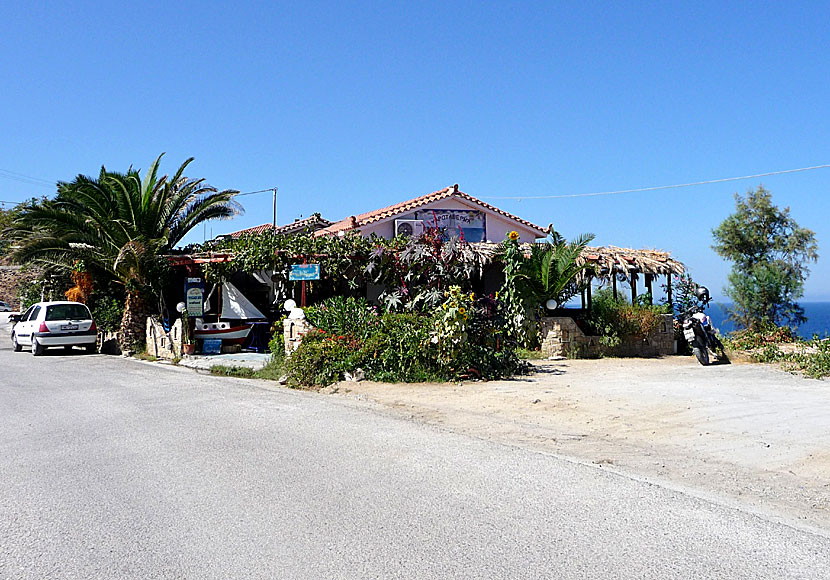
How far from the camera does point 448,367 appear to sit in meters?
13.5

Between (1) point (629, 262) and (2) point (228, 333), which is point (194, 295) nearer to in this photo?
(2) point (228, 333)

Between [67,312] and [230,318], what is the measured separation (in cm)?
522

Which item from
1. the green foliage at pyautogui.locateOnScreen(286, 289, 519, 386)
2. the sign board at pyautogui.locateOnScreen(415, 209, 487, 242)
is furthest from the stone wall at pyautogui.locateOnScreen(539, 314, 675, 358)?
the sign board at pyautogui.locateOnScreen(415, 209, 487, 242)

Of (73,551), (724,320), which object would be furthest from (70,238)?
(724,320)

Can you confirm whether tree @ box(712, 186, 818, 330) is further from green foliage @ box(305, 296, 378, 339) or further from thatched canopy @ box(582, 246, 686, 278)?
green foliage @ box(305, 296, 378, 339)

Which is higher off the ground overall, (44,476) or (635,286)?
(635,286)

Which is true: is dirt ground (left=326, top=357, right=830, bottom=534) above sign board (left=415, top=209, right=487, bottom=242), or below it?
below

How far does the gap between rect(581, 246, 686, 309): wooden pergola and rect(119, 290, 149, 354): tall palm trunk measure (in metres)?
12.9

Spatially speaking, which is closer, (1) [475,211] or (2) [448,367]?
(2) [448,367]

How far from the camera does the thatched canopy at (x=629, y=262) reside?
1909cm

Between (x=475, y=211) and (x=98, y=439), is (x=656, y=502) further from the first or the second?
(x=475, y=211)

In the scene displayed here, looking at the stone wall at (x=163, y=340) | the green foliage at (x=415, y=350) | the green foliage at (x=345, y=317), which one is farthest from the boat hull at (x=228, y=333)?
the green foliage at (x=415, y=350)

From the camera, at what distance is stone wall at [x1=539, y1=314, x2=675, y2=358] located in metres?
17.8

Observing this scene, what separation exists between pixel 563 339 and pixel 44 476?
13112 mm
